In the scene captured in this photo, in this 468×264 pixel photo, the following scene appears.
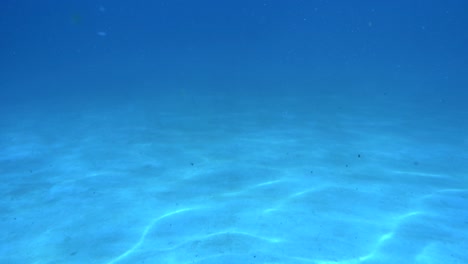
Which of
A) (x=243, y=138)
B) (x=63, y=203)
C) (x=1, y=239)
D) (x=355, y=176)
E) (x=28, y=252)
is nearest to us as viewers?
(x=28, y=252)

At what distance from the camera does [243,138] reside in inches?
363

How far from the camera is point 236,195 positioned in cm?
563

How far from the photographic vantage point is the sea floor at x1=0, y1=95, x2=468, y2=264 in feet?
13.7

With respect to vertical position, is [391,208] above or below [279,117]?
below

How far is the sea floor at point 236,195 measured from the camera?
4.17 m

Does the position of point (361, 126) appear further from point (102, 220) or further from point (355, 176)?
point (102, 220)

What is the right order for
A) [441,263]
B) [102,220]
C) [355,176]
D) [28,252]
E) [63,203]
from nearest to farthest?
[441,263] → [28,252] → [102,220] → [63,203] → [355,176]

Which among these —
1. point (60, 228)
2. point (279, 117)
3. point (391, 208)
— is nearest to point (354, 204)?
point (391, 208)

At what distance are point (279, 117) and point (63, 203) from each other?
795cm

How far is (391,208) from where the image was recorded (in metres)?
5.12

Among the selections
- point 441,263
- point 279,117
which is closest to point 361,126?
point 279,117

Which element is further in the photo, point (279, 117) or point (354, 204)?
point (279, 117)

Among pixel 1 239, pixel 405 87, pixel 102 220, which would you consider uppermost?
pixel 405 87

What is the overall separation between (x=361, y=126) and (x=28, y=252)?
9.06m
